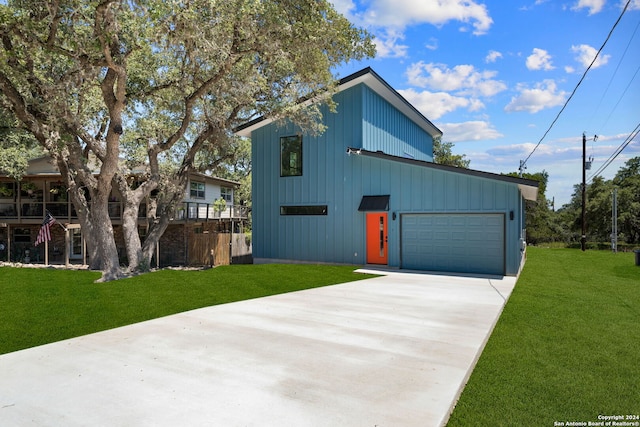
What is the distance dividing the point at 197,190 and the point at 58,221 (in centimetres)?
710

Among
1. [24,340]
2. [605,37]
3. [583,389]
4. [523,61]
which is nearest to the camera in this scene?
[583,389]

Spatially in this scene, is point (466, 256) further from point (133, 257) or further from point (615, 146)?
point (615, 146)

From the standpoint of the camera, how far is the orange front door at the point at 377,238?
45.0ft

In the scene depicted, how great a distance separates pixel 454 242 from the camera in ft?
41.0

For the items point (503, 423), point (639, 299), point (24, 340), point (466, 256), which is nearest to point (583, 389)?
point (503, 423)

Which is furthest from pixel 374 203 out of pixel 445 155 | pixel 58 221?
pixel 445 155

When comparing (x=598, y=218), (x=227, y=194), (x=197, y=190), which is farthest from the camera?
(x=598, y=218)

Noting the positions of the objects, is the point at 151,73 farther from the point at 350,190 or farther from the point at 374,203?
the point at 374,203

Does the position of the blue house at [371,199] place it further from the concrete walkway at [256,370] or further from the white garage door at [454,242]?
the concrete walkway at [256,370]

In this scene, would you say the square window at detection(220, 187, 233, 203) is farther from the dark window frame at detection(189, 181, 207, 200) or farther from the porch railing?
the porch railing

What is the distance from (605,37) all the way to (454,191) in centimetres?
634

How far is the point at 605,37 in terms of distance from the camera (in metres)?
11.7

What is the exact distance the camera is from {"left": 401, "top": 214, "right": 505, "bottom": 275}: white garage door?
11.9 metres
